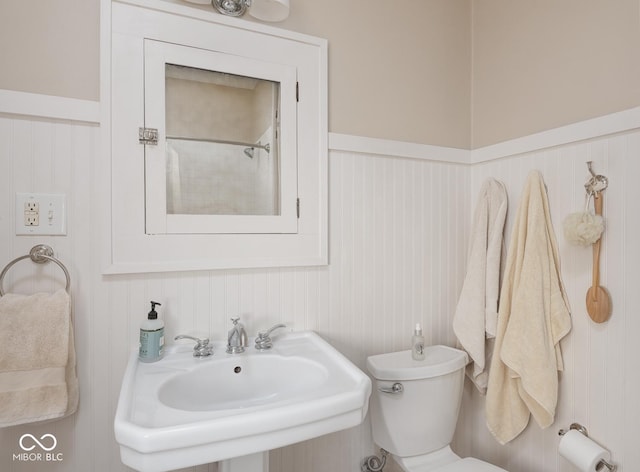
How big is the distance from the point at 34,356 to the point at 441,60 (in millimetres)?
1874

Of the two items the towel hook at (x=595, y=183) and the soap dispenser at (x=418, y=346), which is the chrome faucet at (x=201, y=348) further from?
the towel hook at (x=595, y=183)

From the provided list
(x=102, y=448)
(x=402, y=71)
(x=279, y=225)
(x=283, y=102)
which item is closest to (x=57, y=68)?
(x=283, y=102)

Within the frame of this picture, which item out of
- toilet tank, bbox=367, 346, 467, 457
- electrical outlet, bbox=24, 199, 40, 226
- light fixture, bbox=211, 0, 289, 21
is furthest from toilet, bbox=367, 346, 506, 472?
light fixture, bbox=211, 0, 289, 21

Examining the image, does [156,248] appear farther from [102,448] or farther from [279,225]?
[102,448]

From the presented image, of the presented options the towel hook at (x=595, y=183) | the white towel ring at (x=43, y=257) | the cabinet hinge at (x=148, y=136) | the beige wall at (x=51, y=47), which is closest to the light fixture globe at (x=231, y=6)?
the beige wall at (x=51, y=47)

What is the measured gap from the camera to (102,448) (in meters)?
1.07

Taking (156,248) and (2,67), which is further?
(156,248)

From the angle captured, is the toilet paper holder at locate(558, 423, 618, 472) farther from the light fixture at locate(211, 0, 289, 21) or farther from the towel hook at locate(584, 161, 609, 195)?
the light fixture at locate(211, 0, 289, 21)

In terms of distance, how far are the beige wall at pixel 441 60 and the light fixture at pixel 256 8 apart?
0.34 feet

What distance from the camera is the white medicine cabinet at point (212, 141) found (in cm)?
109

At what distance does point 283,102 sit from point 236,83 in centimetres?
18

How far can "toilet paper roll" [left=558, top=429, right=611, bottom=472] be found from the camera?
3.51 ft

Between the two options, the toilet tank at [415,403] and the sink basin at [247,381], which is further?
the toilet tank at [415,403]

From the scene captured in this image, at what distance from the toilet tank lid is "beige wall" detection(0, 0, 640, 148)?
905 millimetres
